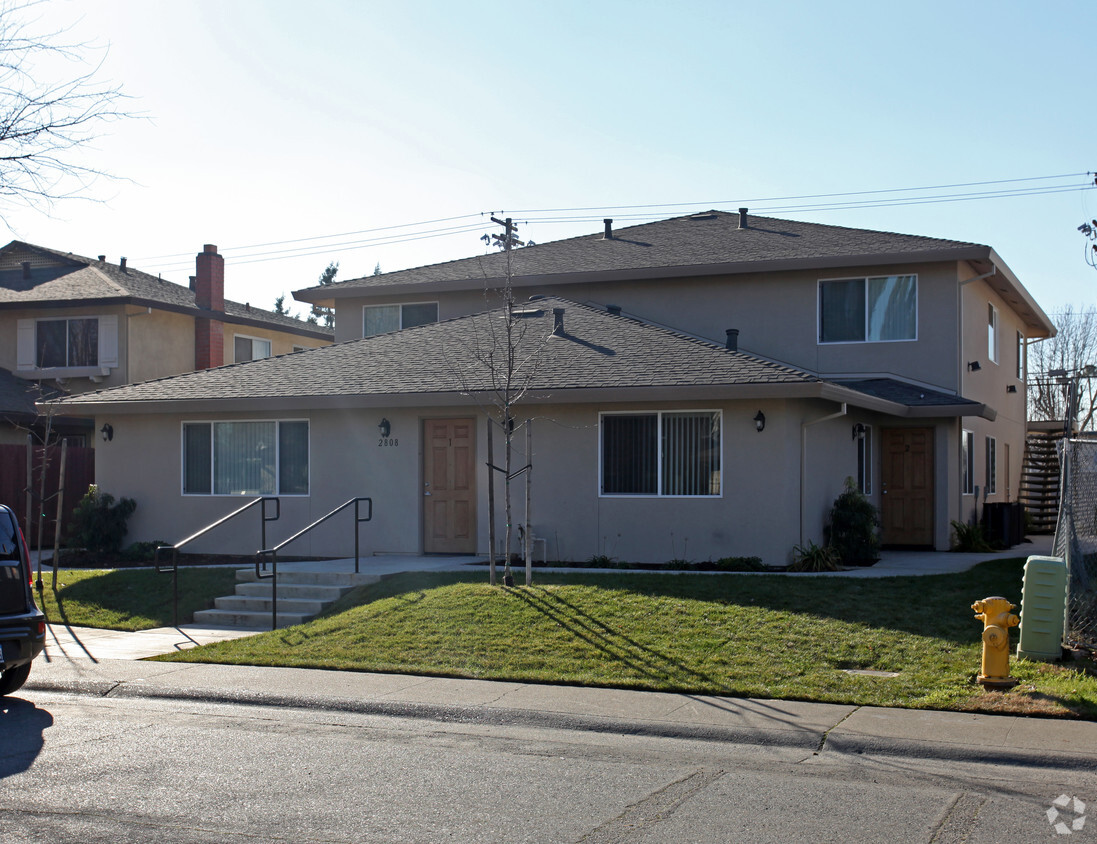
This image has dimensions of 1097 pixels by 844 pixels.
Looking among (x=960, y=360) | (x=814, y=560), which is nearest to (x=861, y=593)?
(x=814, y=560)

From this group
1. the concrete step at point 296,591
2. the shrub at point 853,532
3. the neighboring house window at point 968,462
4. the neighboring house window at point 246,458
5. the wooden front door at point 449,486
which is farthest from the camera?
the neighboring house window at point 968,462

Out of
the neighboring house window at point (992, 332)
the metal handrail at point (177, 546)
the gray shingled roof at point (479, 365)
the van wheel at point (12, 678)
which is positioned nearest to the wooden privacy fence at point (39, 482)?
the gray shingled roof at point (479, 365)

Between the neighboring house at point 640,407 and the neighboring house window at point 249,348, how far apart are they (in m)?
11.2

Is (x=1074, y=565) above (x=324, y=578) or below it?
above

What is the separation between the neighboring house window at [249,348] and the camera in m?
33.2

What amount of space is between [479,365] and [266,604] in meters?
5.45

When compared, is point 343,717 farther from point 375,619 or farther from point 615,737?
point 375,619

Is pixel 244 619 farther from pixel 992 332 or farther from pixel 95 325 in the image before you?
pixel 95 325

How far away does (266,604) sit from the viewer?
13953mm

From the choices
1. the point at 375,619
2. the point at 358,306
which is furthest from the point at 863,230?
the point at 375,619

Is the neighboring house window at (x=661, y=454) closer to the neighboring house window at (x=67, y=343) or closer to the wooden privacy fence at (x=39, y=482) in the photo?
the wooden privacy fence at (x=39, y=482)

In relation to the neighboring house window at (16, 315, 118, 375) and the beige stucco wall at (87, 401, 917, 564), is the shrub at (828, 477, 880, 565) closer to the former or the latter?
the beige stucco wall at (87, 401, 917, 564)

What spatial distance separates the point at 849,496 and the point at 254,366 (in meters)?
11.0

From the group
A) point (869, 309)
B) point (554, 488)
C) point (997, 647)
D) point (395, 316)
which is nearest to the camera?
point (997, 647)
